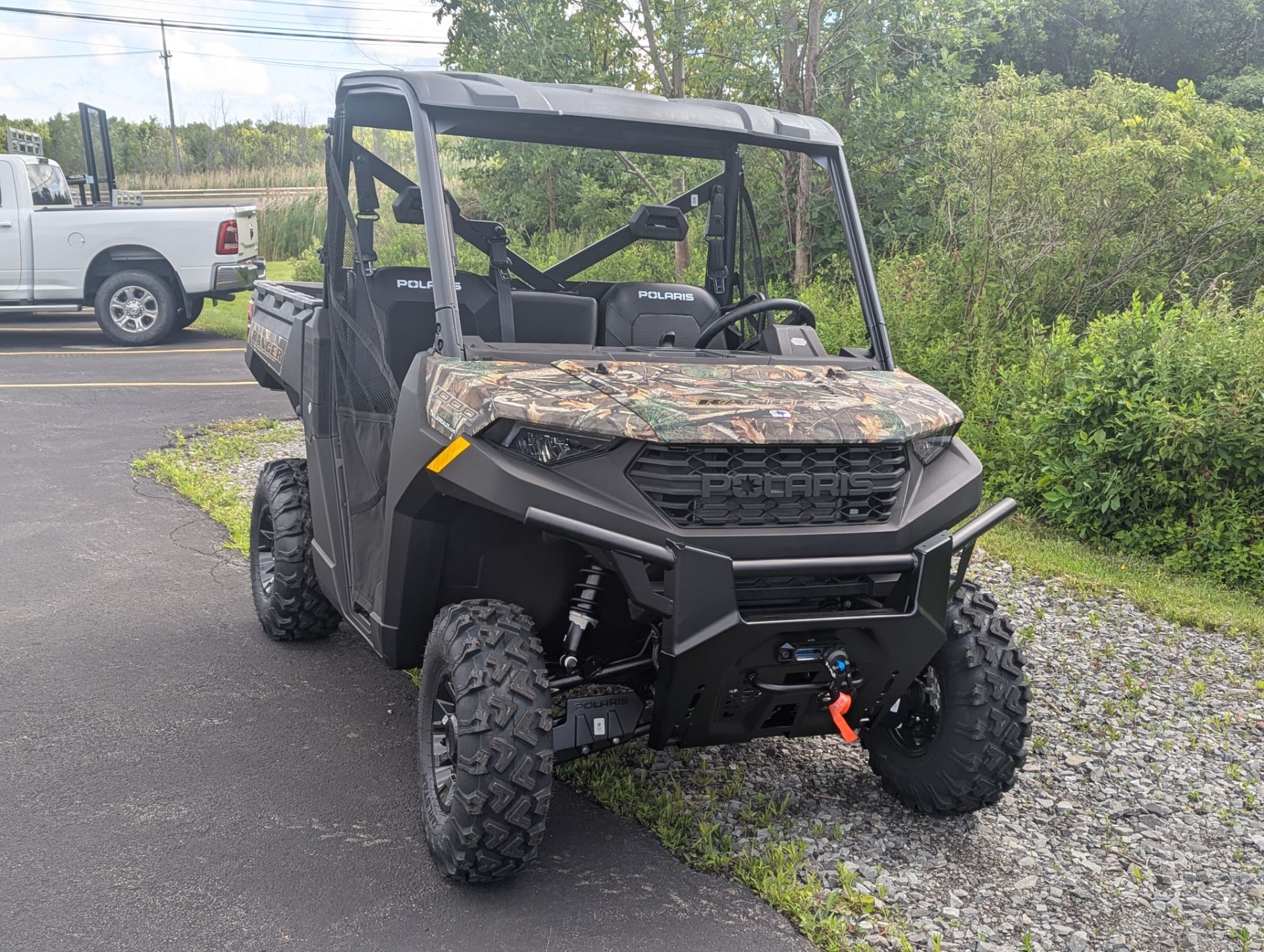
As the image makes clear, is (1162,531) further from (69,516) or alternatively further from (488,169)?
(69,516)

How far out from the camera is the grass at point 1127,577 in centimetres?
593

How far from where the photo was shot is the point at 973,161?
902 centimetres

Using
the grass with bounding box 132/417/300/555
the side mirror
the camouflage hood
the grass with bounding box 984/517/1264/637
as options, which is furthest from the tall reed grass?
the camouflage hood

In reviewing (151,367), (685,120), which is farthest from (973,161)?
(151,367)

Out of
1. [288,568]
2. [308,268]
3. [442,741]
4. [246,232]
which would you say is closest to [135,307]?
[246,232]

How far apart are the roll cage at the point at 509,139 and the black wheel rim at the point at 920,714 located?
1055mm

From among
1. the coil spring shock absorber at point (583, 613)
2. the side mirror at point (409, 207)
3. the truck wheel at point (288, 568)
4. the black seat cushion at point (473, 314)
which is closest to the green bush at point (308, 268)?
the truck wheel at point (288, 568)

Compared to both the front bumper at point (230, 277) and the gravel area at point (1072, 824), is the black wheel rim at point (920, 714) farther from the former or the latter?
the front bumper at point (230, 277)

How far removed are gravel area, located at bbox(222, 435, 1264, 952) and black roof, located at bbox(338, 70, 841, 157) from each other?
2201 mm

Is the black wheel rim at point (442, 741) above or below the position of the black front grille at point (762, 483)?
below

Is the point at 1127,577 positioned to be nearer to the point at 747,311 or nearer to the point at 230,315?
the point at 747,311

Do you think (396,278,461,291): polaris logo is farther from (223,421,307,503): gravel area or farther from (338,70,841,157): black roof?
(223,421,307,503): gravel area

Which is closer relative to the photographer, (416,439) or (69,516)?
(416,439)

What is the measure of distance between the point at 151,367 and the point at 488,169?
6.65 metres
